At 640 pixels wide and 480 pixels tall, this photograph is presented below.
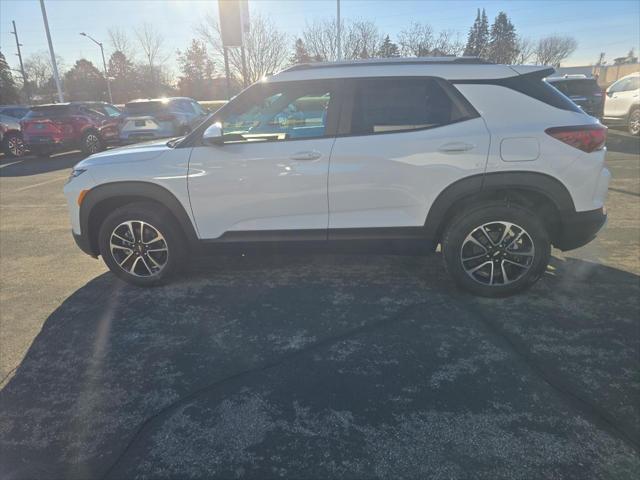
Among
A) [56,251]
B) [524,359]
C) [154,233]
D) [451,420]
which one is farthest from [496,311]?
[56,251]

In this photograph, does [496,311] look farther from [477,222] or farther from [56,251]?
[56,251]

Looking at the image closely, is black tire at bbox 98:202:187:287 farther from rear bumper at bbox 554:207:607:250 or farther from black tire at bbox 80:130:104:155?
black tire at bbox 80:130:104:155

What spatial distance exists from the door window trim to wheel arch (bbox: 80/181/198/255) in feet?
4.94

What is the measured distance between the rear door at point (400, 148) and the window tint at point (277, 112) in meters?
0.28

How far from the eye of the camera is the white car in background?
44.1ft

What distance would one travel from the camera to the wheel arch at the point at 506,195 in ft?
10.9

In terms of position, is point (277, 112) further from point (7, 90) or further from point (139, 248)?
point (7, 90)

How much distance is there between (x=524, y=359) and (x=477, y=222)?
1.12 m

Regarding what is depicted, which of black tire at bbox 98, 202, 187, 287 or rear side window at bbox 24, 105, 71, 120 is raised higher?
rear side window at bbox 24, 105, 71, 120

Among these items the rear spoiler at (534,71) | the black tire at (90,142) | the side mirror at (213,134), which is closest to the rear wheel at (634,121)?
the rear spoiler at (534,71)

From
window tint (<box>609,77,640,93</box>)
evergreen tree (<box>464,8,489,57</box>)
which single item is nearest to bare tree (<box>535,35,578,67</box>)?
evergreen tree (<box>464,8,489,57</box>)

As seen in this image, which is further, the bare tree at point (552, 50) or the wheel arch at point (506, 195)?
the bare tree at point (552, 50)

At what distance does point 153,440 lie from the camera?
2271 millimetres

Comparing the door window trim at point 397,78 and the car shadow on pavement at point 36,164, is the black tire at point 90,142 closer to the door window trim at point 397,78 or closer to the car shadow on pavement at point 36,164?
the car shadow on pavement at point 36,164
